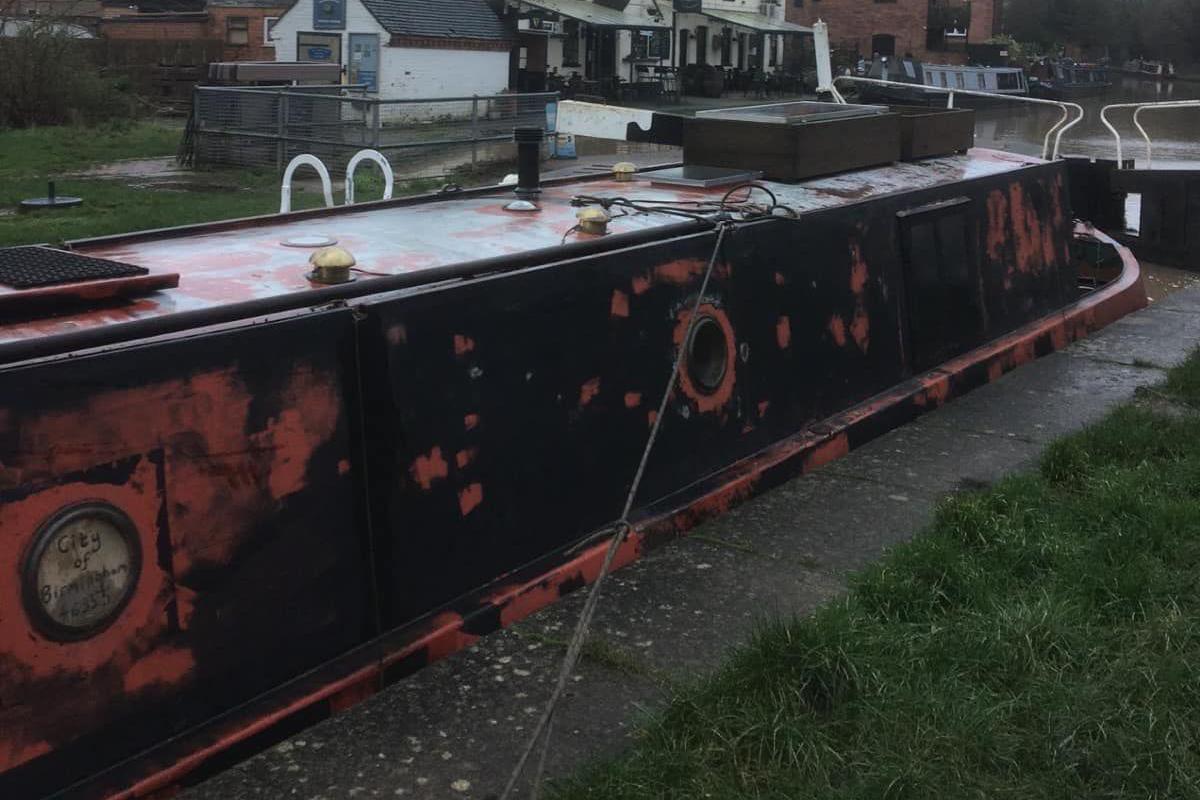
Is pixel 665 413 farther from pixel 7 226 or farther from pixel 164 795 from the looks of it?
pixel 7 226

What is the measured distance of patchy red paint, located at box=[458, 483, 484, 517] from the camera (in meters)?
3.76

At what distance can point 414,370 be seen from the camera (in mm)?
3590

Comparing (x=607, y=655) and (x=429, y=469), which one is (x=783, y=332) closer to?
(x=607, y=655)

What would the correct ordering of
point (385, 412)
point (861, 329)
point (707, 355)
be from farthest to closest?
point (861, 329) → point (707, 355) → point (385, 412)

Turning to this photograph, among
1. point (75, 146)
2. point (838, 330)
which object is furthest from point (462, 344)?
point (75, 146)

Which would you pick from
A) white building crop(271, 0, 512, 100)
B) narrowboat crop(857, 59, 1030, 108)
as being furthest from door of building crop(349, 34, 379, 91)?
narrowboat crop(857, 59, 1030, 108)

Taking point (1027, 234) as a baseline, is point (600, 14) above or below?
above

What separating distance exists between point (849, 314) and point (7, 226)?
345 inches

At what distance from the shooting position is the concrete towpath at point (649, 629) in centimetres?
318

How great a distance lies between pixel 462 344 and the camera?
375cm

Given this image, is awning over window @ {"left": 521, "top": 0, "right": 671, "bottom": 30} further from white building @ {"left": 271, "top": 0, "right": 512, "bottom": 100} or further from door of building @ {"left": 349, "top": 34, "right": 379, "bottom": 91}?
door of building @ {"left": 349, "top": 34, "right": 379, "bottom": 91}

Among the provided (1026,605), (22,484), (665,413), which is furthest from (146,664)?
(1026,605)

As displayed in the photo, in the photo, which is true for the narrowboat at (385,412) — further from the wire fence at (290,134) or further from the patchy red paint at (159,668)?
the wire fence at (290,134)

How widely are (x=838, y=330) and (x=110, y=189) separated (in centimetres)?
1188
